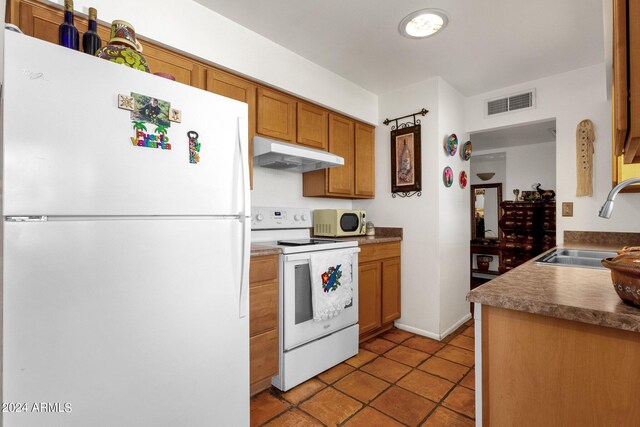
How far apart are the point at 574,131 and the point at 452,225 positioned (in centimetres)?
128

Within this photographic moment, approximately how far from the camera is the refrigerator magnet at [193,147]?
125cm

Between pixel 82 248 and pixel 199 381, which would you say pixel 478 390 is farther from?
pixel 82 248

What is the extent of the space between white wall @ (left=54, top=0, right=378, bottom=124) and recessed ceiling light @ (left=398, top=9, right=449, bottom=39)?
2.65ft

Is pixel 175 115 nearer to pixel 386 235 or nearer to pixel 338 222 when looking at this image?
pixel 338 222

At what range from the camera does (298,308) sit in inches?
79.7

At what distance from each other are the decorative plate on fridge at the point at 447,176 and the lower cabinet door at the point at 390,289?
2.84ft

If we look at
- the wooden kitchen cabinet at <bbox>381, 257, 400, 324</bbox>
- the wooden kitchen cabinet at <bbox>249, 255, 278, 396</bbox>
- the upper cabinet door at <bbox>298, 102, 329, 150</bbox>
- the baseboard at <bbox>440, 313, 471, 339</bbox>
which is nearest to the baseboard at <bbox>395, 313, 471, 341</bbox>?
the baseboard at <bbox>440, 313, 471, 339</bbox>

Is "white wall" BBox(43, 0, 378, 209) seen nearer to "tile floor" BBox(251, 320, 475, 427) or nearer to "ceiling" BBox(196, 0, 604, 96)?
"ceiling" BBox(196, 0, 604, 96)

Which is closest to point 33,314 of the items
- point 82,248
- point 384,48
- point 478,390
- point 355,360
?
point 82,248

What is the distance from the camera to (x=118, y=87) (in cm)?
107

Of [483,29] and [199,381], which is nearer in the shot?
[199,381]

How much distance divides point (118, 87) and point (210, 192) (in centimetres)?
48

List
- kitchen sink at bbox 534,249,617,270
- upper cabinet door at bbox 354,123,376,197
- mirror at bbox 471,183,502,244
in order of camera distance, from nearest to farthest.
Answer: kitchen sink at bbox 534,249,617,270 < upper cabinet door at bbox 354,123,376,197 < mirror at bbox 471,183,502,244

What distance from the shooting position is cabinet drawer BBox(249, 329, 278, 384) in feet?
5.93
